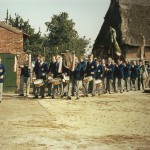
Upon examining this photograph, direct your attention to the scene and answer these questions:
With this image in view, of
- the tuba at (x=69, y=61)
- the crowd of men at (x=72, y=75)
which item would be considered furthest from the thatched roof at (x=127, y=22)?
the tuba at (x=69, y=61)

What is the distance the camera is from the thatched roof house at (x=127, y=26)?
33.2 m

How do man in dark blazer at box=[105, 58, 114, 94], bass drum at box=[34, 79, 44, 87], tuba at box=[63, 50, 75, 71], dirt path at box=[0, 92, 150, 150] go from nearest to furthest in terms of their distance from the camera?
dirt path at box=[0, 92, 150, 150] → bass drum at box=[34, 79, 44, 87] → tuba at box=[63, 50, 75, 71] → man in dark blazer at box=[105, 58, 114, 94]

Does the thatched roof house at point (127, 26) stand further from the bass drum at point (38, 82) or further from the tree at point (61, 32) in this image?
the tree at point (61, 32)

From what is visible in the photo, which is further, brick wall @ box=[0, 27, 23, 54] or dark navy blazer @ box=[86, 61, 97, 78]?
brick wall @ box=[0, 27, 23, 54]

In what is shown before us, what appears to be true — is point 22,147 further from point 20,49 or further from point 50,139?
point 20,49

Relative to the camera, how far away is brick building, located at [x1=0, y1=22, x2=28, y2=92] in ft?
73.3

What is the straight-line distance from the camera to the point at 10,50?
22.7 meters

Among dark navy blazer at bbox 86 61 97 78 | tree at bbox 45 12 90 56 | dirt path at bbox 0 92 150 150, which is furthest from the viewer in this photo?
tree at bbox 45 12 90 56

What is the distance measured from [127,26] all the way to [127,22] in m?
0.57

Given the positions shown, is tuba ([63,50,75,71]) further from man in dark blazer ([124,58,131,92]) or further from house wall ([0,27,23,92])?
man in dark blazer ([124,58,131,92])

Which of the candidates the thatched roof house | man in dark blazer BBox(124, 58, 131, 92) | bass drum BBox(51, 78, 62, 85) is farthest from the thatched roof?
bass drum BBox(51, 78, 62, 85)

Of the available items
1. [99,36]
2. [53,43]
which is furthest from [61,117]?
[53,43]

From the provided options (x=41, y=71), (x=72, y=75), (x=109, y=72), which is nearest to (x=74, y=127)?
(x=41, y=71)

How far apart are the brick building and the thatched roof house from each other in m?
12.4
